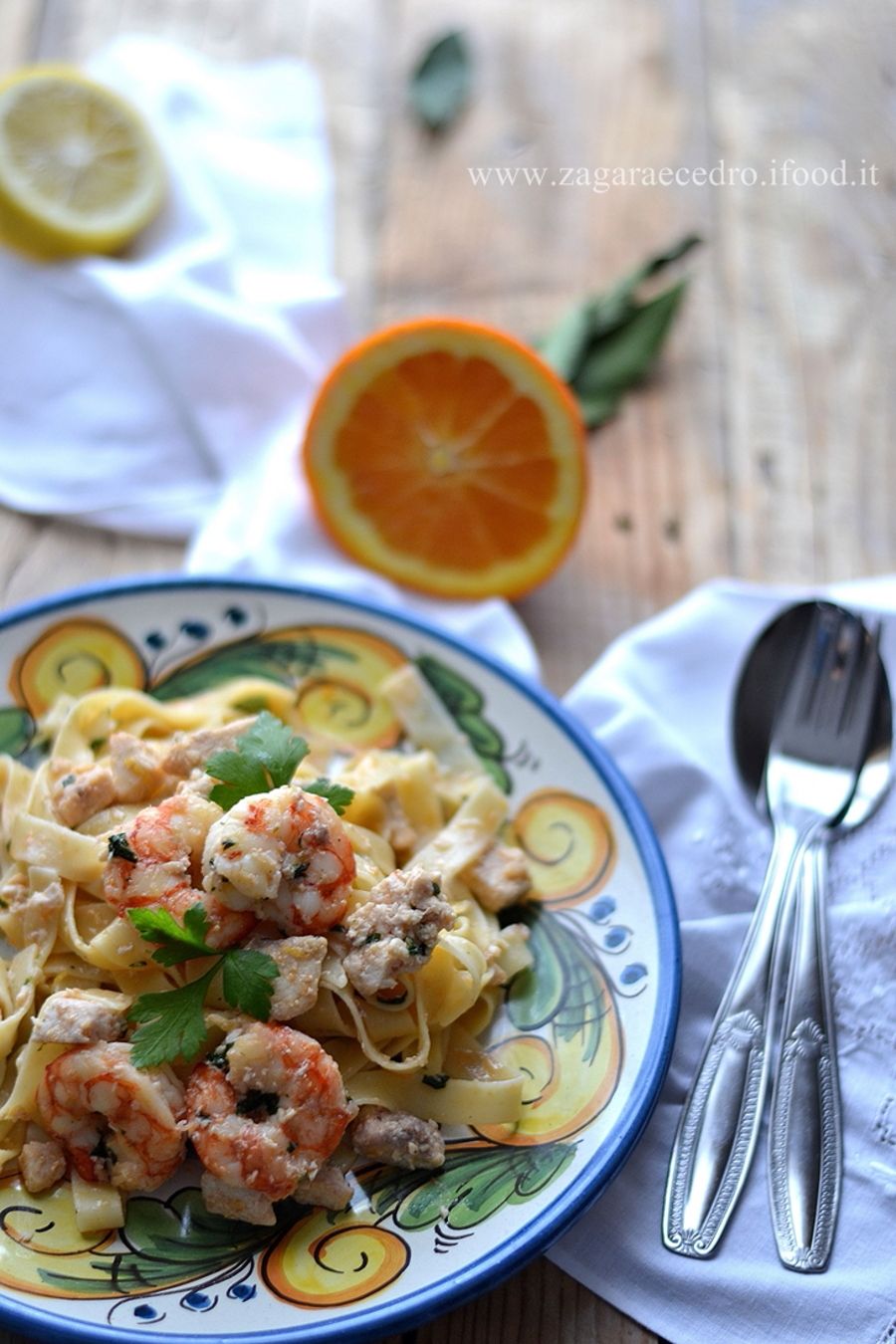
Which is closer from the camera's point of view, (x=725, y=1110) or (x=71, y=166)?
(x=725, y=1110)

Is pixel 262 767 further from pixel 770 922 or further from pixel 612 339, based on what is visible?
pixel 612 339

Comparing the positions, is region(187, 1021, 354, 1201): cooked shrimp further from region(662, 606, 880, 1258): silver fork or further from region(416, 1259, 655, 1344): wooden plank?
region(662, 606, 880, 1258): silver fork

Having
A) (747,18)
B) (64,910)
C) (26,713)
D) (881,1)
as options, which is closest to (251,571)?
(26,713)

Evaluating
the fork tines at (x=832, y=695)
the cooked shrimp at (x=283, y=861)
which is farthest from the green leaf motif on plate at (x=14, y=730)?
the fork tines at (x=832, y=695)

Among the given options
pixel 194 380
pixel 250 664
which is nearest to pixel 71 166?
pixel 194 380

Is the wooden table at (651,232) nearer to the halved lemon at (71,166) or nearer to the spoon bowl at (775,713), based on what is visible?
the spoon bowl at (775,713)

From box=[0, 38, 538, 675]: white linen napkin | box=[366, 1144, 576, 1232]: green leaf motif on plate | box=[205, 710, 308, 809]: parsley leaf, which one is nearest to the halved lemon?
box=[0, 38, 538, 675]: white linen napkin

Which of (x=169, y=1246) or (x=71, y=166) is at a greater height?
(x=71, y=166)
